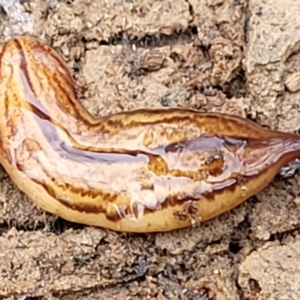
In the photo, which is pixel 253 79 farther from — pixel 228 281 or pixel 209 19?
pixel 228 281

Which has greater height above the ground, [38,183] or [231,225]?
[38,183]


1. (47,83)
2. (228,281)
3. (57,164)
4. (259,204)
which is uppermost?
(47,83)

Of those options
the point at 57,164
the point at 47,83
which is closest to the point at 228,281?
the point at 57,164

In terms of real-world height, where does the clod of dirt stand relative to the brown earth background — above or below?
below

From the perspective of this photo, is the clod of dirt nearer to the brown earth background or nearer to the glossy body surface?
the brown earth background

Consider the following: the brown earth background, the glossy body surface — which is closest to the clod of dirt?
the brown earth background

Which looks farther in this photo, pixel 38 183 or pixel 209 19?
pixel 209 19

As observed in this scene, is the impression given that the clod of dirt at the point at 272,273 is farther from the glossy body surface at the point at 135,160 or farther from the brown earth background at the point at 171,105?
the glossy body surface at the point at 135,160
